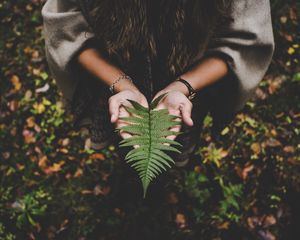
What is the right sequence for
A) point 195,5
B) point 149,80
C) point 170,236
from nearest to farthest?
point 195,5, point 149,80, point 170,236

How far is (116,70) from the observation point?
179 centimetres

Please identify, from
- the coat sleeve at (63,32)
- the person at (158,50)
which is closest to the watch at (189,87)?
the person at (158,50)

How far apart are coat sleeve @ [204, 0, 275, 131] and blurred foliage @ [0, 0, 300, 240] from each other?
1.15 meters

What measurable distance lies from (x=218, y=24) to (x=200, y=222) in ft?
5.74

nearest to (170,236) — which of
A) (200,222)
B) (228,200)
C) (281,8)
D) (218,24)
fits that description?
(200,222)

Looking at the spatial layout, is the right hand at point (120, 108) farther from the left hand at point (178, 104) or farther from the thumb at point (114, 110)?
the left hand at point (178, 104)

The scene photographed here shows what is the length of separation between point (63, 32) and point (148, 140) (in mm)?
753

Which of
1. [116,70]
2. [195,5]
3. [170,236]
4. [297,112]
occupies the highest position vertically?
[195,5]

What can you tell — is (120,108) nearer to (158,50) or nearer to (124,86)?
(124,86)

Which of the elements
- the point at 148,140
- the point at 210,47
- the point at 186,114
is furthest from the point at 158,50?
the point at 148,140

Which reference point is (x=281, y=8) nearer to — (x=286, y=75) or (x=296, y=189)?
(x=286, y=75)

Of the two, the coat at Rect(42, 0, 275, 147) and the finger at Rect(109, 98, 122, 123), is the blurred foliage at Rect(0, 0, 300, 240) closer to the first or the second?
the coat at Rect(42, 0, 275, 147)

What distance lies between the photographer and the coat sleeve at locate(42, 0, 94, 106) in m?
1.65

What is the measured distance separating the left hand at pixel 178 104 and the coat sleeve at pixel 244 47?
29 centimetres
